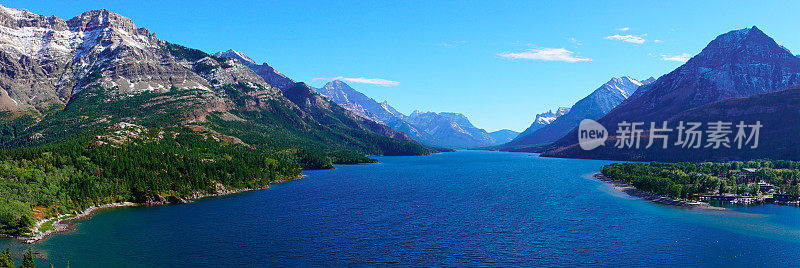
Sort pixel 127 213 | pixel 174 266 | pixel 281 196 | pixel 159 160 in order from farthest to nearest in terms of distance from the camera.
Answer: pixel 159 160 → pixel 281 196 → pixel 127 213 → pixel 174 266

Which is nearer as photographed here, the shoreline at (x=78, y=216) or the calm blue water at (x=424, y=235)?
the calm blue water at (x=424, y=235)

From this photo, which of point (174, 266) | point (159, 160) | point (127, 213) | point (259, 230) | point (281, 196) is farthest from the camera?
point (159, 160)

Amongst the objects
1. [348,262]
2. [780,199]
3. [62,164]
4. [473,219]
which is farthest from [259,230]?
[780,199]

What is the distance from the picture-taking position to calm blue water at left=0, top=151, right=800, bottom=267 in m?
89.1

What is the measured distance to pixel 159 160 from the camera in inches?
7416

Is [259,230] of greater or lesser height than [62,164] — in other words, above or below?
below

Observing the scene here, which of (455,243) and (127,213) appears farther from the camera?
(127,213)

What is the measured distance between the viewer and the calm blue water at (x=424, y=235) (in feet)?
292

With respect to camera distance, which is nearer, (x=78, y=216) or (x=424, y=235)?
(x=424, y=235)

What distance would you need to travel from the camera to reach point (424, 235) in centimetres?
10769

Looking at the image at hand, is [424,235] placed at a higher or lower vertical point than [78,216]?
higher

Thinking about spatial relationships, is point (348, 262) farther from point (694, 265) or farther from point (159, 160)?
point (159, 160)

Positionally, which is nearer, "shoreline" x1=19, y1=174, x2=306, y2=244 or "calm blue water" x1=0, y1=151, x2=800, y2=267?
"calm blue water" x1=0, y1=151, x2=800, y2=267

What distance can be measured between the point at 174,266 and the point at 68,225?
57500mm
